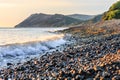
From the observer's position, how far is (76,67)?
46.5 ft

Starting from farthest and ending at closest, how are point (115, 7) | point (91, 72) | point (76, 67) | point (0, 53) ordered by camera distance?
point (115, 7) < point (0, 53) < point (76, 67) < point (91, 72)

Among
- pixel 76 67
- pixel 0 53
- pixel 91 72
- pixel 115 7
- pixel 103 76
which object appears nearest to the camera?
pixel 103 76

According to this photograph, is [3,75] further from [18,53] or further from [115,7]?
[115,7]

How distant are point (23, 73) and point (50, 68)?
128 centimetres

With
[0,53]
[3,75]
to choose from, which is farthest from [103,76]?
[0,53]

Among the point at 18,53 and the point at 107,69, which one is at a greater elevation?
the point at 107,69

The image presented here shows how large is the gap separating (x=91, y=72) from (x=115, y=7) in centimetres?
9491

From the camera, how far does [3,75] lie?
51.5ft

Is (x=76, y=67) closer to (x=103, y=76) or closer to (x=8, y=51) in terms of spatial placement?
(x=103, y=76)

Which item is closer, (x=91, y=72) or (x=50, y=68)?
(x=91, y=72)

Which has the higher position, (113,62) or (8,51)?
(113,62)

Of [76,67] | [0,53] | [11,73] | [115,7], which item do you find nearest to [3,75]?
[11,73]

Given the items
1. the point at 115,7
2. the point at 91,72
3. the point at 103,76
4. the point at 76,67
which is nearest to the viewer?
the point at 103,76

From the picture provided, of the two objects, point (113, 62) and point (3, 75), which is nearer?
point (113, 62)
